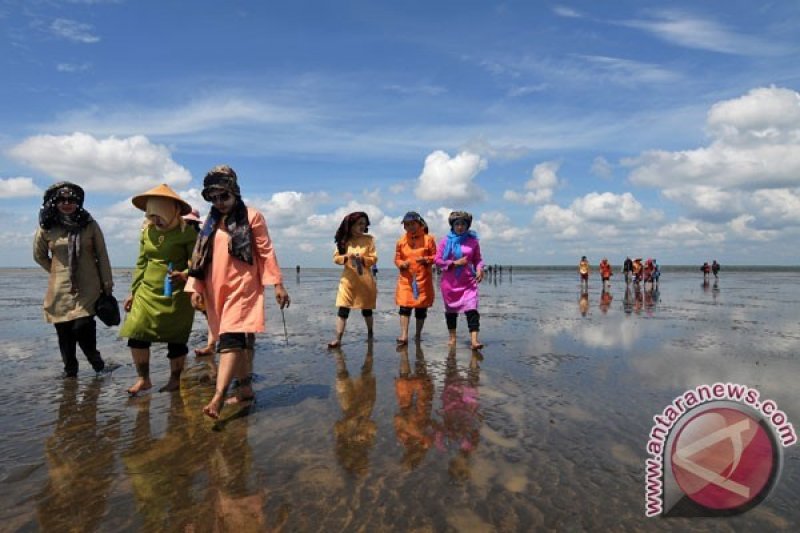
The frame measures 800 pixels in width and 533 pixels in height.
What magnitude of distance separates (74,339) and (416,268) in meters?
4.34

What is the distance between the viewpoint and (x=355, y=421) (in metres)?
3.74

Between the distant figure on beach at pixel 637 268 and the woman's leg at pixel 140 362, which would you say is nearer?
the woman's leg at pixel 140 362

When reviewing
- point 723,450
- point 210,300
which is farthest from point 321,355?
point 723,450

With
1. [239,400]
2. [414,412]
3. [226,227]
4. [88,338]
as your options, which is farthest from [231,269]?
[88,338]

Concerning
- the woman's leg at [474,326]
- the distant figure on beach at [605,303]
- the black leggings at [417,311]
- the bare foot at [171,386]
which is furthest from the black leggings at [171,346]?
the distant figure on beach at [605,303]

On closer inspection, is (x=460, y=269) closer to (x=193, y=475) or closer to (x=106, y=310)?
(x=106, y=310)

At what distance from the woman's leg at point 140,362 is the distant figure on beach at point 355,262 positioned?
9.76 ft

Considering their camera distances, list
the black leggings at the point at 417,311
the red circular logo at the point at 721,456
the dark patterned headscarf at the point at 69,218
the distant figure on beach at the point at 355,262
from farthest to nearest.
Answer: the black leggings at the point at 417,311, the distant figure on beach at the point at 355,262, the dark patterned headscarf at the point at 69,218, the red circular logo at the point at 721,456

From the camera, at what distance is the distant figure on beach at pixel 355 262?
7.27 metres

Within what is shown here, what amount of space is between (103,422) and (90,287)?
2031 mm

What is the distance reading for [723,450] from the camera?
2.52 m

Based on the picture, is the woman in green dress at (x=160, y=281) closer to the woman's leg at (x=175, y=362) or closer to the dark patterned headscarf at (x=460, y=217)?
the woman's leg at (x=175, y=362)

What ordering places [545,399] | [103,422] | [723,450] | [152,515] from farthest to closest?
[545,399] → [103,422] → [723,450] → [152,515]

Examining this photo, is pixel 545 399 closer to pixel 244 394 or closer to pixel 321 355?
pixel 244 394
